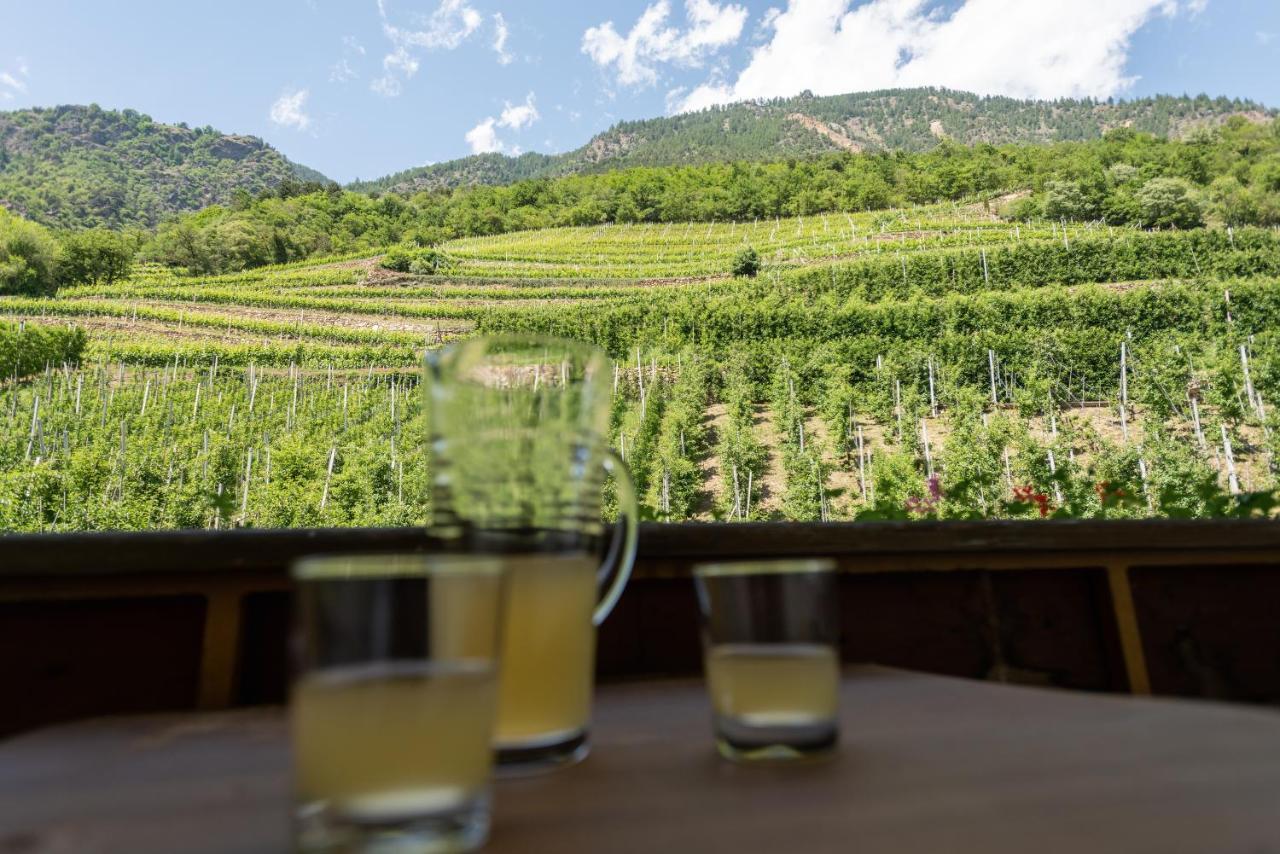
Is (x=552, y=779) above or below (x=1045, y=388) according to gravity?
below

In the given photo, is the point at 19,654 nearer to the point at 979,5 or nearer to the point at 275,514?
the point at 275,514

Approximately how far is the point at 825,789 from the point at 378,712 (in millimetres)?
149

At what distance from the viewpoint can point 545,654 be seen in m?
0.33

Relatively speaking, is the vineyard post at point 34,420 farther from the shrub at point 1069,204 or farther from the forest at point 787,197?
the shrub at point 1069,204

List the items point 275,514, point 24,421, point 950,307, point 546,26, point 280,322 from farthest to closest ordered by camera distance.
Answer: point 546,26 → point 280,322 → point 950,307 → point 24,421 → point 275,514

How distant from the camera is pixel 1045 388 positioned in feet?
43.0

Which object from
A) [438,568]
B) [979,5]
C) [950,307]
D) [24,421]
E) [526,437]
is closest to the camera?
[438,568]

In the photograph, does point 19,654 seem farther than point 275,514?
No

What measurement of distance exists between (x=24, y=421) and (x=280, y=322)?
5868 millimetres

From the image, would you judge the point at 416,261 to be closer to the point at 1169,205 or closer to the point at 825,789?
the point at 1169,205

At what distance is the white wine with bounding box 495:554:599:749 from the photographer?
1.07ft

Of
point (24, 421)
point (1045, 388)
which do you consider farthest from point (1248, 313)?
point (24, 421)

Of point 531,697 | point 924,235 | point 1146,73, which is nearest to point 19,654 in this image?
point 531,697

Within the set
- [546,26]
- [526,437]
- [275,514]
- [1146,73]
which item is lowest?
[526,437]
